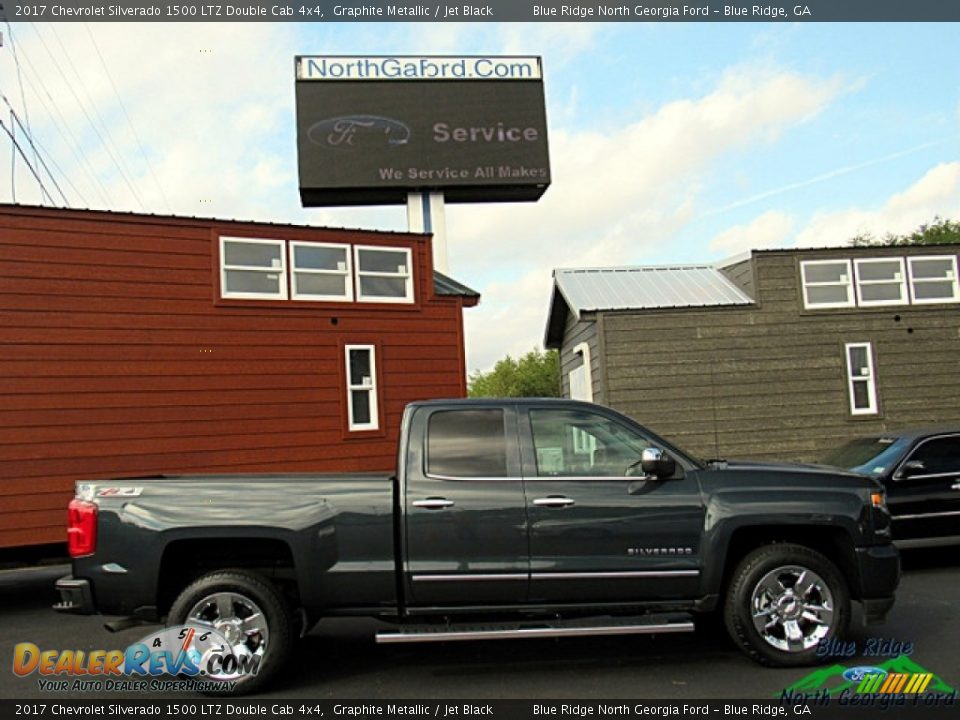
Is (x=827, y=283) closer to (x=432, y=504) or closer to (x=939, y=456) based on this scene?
(x=939, y=456)

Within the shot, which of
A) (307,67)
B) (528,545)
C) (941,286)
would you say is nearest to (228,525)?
(528,545)

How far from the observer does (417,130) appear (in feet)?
73.3

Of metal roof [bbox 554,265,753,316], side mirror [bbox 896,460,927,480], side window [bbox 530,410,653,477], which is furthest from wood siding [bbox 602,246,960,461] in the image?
side window [bbox 530,410,653,477]

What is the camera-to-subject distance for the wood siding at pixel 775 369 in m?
15.6

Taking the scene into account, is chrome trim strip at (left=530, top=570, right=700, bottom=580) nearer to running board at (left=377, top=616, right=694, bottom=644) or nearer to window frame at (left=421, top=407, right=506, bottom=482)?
running board at (left=377, top=616, right=694, bottom=644)

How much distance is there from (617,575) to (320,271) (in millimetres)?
6854

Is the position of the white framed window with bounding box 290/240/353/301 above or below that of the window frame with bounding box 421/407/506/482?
above

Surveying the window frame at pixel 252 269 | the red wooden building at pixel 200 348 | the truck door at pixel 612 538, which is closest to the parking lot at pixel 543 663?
the truck door at pixel 612 538

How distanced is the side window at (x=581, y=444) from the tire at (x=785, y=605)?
1059mm

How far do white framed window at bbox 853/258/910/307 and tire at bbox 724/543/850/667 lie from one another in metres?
12.3

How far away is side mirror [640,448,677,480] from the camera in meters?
5.17

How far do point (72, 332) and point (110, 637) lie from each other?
3552mm

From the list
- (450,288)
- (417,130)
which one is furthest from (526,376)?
(450,288)

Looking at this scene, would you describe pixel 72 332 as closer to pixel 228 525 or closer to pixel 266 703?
pixel 228 525
